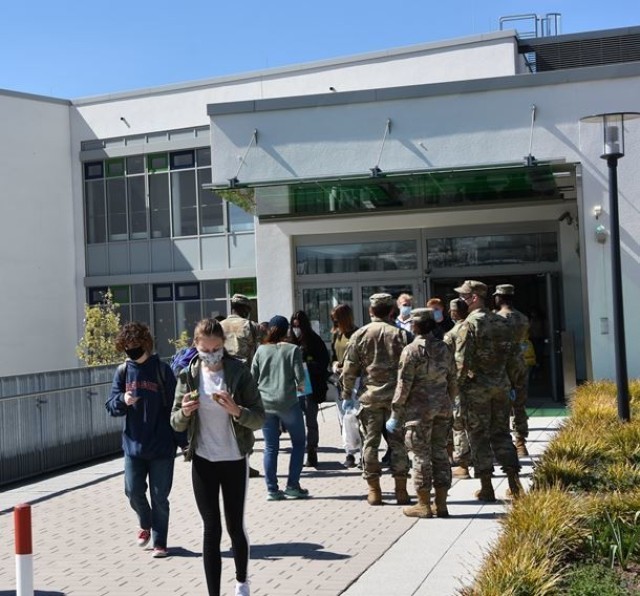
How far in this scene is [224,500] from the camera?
6.00 metres

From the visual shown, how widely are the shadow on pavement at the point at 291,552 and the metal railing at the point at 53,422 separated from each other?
502cm

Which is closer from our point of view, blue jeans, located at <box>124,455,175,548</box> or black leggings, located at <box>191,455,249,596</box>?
black leggings, located at <box>191,455,249,596</box>

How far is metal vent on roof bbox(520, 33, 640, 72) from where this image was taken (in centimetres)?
3022

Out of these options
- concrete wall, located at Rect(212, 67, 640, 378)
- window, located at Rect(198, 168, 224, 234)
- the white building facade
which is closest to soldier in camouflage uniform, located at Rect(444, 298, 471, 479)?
the white building facade

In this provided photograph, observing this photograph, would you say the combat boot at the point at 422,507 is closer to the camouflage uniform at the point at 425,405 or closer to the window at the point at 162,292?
the camouflage uniform at the point at 425,405

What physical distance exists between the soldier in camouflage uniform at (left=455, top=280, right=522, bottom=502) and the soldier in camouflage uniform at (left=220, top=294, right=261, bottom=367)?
9.34 feet

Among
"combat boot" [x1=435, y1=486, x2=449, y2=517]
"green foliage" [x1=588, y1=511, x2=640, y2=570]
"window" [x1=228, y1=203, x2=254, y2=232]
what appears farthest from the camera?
"window" [x1=228, y1=203, x2=254, y2=232]

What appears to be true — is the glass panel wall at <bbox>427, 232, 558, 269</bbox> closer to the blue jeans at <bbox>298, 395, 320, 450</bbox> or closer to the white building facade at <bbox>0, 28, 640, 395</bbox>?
the white building facade at <bbox>0, 28, 640, 395</bbox>

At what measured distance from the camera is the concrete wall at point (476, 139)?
1577 cm

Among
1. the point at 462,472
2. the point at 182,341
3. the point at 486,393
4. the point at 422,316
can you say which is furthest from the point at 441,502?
the point at 182,341

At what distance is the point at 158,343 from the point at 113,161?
5.85 meters

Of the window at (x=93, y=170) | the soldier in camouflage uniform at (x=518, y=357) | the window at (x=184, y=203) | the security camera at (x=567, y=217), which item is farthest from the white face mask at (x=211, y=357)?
the window at (x=93, y=170)

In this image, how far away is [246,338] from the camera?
11.1 metres

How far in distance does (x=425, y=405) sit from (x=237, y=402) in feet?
9.14
